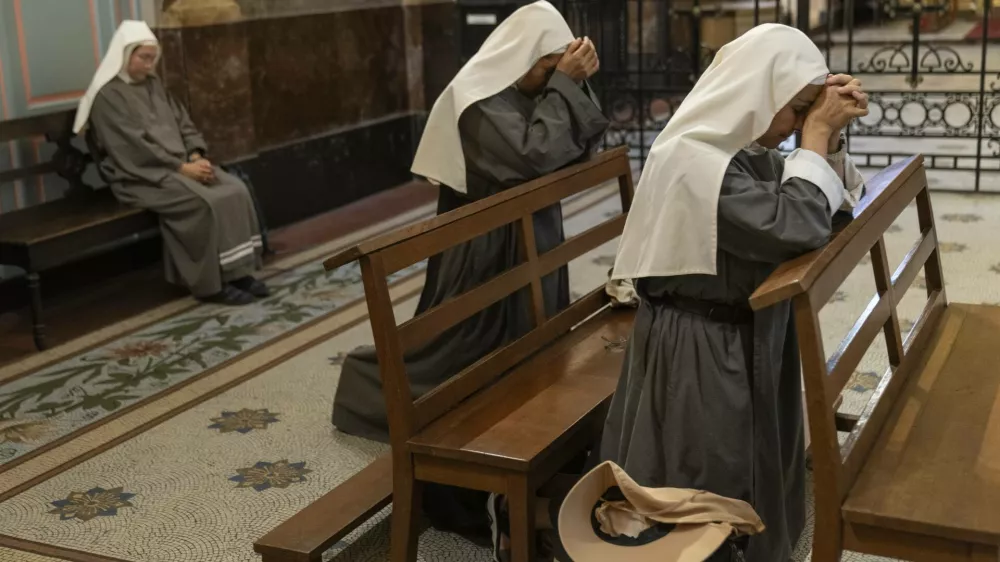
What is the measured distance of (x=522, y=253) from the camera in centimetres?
331

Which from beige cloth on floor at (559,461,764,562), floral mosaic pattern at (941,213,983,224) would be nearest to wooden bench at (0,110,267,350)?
beige cloth on floor at (559,461,764,562)

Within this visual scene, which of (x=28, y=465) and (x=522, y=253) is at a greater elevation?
(x=522, y=253)

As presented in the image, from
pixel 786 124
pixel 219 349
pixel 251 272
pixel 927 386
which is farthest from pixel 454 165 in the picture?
pixel 251 272

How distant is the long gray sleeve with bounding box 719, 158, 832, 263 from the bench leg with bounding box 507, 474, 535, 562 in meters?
0.69

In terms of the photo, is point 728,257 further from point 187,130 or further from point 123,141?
point 187,130

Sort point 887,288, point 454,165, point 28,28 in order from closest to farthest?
1. point 887,288
2. point 454,165
3. point 28,28

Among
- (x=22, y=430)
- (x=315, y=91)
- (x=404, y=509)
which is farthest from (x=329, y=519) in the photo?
(x=315, y=91)

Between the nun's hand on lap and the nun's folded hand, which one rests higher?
the nun's folded hand

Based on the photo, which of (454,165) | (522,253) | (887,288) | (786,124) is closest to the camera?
(786,124)

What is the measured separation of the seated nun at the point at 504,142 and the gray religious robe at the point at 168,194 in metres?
2.28

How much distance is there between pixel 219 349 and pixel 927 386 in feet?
10.1

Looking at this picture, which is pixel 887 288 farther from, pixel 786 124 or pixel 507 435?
pixel 507 435

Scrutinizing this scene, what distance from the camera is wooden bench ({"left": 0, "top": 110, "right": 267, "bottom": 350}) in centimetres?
502

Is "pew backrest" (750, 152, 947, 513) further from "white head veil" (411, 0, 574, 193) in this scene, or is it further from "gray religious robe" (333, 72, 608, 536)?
"white head veil" (411, 0, 574, 193)
